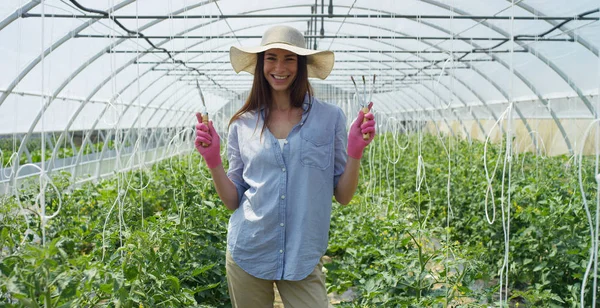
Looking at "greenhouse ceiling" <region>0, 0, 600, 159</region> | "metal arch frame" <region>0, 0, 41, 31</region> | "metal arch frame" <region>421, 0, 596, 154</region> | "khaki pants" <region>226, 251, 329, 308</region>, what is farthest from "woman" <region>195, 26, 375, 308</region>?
"metal arch frame" <region>421, 0, 596, 154</region>

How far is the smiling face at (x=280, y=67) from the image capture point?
6.63 ft

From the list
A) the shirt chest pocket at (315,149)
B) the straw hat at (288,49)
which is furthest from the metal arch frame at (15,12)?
the shirt chest pocket at (315,149)

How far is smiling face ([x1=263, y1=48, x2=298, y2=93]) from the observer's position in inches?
79.5

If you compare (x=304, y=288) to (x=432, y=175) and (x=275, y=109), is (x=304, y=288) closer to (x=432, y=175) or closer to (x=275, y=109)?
(x=275, y=109)

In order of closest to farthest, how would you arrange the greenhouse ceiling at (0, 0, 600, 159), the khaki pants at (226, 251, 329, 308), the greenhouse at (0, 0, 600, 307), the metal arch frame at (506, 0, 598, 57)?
the khaki pants at (226, 251, 329, 308) → the greenhouse at (0, 0, 600, 307) → the greenhouse ceiling at (0, 0, 600, 159) → the metal arch frame at (506, 0, 598, 57)

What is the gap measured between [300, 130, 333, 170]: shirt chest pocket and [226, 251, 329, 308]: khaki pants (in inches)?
16.2

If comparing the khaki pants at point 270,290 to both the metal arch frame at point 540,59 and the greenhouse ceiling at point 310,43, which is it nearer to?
the greenhouse ceiling at point 310,43

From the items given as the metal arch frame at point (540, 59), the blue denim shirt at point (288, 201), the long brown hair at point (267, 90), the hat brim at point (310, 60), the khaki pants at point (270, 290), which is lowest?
the khaki pants at point (270, 290)

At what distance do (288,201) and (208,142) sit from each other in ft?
1.25

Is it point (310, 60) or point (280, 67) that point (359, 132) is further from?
point (310, 60)

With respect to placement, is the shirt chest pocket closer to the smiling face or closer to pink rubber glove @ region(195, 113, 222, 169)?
the smiling face

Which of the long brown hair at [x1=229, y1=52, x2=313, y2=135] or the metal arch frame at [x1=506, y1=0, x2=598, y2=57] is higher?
the metal arch frame at [x1=506, y1=0, x2=598, y2=57]

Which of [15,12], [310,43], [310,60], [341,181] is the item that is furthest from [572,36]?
[15,12]

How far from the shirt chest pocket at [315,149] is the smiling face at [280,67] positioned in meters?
0.21
